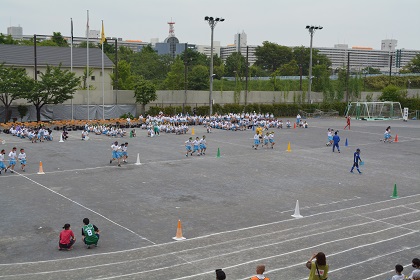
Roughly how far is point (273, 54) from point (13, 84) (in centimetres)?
8827

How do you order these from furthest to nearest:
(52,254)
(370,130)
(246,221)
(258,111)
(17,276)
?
1. (258,111)
2. (370,130)
3. (246,221)
4. (52,254)
5. (17,276)

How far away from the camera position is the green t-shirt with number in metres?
14.2

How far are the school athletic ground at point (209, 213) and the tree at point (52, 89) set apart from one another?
17251 millimetres

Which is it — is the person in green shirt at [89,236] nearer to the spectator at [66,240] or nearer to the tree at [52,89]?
the spectator at [66,240]

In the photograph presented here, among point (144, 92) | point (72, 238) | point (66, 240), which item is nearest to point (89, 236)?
point (72, 238)

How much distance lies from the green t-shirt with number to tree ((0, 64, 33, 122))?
119 ft

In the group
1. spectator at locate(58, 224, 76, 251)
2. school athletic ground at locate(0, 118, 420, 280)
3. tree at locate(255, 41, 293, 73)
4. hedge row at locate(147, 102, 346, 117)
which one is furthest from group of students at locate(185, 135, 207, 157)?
tree at locate(255, 41, 293, 73)

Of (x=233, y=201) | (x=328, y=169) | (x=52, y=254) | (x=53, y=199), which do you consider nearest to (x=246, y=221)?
(x=233, y=201)

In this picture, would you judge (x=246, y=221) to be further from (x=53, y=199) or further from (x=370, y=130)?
(x=370, y=130)

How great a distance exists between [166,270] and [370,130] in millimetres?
39583

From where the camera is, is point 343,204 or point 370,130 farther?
point 370,130

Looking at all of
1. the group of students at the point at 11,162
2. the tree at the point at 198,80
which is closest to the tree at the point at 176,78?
the tree at the point at 198,80

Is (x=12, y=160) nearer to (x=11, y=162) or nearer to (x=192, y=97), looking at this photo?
(x=11, y=162)

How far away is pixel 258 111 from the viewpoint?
65.6 metres
